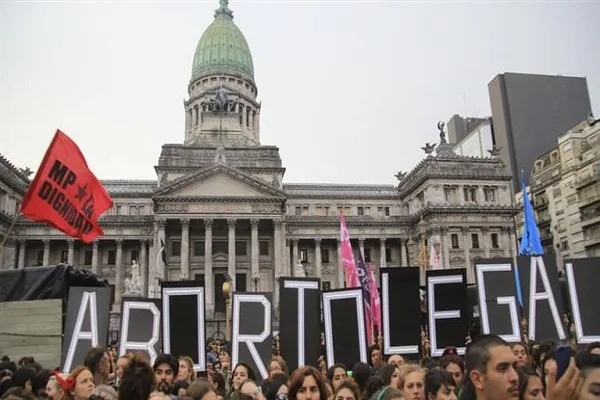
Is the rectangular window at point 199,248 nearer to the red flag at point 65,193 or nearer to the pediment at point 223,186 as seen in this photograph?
the pediment at point 223,186

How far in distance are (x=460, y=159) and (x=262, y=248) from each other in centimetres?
2485

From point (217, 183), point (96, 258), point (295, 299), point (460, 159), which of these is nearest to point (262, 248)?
point (217, 183)

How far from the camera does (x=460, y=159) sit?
59.8 metres

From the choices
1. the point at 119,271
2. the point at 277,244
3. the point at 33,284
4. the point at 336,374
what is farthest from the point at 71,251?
the point at 336,374

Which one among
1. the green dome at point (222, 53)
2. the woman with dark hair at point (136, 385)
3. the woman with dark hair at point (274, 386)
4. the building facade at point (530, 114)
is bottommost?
the woman with dark hair at point (274, 386)

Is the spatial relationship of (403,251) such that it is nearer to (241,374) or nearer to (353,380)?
(241,374)

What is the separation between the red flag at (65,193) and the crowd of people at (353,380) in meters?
3.10

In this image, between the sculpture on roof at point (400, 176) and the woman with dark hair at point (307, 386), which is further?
the sculpture on roof at point (400, 176)

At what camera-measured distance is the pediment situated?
53.0 meters

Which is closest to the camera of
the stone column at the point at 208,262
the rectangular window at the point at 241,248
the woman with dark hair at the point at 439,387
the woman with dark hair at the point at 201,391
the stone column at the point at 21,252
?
the woman with dark hair at the point at 201,391

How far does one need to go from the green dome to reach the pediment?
2998 cm

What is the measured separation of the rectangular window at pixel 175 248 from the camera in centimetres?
5458

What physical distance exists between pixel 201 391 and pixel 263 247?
49259 millimetres

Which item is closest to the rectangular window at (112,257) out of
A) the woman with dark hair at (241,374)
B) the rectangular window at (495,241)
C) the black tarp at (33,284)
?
the rectangular window at (495,241)
